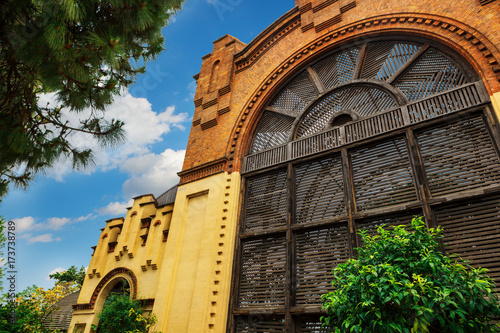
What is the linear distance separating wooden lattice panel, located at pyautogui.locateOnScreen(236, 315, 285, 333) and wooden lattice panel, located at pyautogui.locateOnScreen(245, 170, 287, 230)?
2.06 metres

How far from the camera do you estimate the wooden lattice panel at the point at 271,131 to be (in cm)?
941

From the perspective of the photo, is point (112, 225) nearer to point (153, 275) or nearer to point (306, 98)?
point (153, 275)

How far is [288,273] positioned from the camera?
23.4ft

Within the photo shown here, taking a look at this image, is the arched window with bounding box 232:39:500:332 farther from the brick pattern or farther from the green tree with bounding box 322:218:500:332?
the green tree with bounding box 322:218:500:332

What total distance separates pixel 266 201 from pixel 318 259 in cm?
214

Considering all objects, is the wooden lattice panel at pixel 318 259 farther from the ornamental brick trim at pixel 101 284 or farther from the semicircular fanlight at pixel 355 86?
the ornamental brick trim at pixel 101 284

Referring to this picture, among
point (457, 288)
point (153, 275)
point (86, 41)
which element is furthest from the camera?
point (153, 275)

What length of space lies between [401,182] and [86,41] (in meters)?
6.35

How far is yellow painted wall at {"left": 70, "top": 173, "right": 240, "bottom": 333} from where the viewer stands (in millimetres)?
7887

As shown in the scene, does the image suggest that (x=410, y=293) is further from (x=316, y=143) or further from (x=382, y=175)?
(x=316, y=143)

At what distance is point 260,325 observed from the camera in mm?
7062

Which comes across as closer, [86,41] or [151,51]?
[86,41]

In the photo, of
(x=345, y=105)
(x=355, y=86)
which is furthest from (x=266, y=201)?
(x=355, y=86)

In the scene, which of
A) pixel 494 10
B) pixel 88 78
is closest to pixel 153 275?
pixel 88 78
